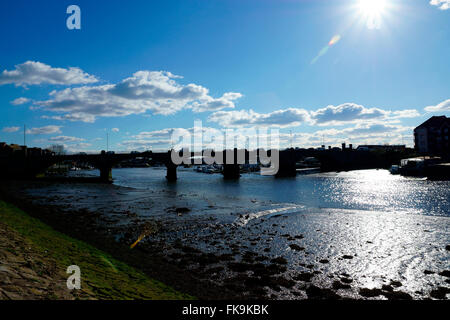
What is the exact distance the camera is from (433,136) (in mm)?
145000

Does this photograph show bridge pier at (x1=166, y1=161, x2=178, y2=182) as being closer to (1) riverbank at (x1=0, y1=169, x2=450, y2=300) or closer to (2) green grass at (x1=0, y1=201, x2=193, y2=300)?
(1) riverbank at (x1=0, y1=169, x2=450, y2=300)

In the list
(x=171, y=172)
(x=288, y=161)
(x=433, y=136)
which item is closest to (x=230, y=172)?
(x=171, y=172)

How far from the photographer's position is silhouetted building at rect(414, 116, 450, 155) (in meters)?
137

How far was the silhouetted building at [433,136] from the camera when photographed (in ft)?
449

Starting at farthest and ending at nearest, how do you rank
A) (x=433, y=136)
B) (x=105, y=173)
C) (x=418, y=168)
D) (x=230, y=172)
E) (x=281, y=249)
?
(x=433, y=136) < (x=230, y=172) < (x=418, y=168) < (x=105, y=173) < (x=281, y=249)

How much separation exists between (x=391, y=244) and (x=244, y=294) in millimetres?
14178

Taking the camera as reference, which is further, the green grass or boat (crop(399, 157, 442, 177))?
boat (crop(399, 157, 442, 177))

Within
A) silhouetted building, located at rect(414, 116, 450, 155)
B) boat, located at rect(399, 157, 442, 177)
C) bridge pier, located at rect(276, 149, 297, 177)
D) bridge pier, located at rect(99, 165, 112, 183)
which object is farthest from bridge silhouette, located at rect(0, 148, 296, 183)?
silhouetted building, located at rect(414, 116, 450, 155)

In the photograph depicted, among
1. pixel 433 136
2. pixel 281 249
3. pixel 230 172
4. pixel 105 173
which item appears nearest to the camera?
pixel 281 249

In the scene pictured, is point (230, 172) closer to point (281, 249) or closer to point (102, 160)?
point (102, 160)

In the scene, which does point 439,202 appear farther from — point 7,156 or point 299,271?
point 7,156

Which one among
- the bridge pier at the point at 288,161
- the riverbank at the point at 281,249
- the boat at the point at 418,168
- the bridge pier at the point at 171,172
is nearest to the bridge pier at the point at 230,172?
the bridge pier at the point at 171,172

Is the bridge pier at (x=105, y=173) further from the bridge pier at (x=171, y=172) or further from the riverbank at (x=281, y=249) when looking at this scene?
the riverbank at (x=281, y=249)

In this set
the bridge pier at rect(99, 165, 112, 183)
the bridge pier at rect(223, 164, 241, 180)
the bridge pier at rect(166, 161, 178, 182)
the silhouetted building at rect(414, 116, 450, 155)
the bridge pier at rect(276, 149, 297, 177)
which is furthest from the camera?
the silhouetted building at rect(414, 116, 450, 155)
